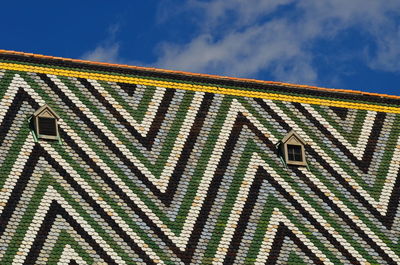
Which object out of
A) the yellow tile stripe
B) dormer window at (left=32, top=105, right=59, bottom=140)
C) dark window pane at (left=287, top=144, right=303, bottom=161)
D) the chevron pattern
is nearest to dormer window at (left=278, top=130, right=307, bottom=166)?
dark window pane at (left=287, top=144, right=303, bottom=161)

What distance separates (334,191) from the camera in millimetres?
29031

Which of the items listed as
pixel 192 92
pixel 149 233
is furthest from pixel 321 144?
pixel 149 233

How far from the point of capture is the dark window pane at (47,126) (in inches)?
1110

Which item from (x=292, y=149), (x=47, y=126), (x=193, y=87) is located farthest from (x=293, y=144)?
(x=47, y=126)

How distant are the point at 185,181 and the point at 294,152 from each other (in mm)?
2679

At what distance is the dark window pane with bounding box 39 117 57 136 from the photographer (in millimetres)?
28188

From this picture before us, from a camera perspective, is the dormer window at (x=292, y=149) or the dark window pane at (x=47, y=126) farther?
the dormer window at (x=292, y=149)

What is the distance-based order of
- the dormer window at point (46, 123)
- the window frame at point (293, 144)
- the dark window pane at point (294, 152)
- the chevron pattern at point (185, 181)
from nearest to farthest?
the chevron pattern at point (185, 181) → the dormer window at point (46, 123) → the window frame at point (293, 144) → the dark window pane at point (294, 152)

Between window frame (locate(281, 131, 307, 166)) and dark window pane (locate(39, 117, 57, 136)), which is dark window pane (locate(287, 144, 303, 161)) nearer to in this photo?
window frame (locate(281, 131, 307, 166))

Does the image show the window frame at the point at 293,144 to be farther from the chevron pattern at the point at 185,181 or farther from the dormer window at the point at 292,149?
the chevron pattern at the point at 185,181

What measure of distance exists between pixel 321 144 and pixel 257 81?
2.08 m

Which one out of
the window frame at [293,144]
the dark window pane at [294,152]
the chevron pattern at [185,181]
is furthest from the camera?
the dark window pane at [294,152]

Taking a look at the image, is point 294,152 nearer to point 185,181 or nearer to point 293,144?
point 293,144

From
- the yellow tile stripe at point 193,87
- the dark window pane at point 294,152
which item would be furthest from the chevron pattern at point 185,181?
the dark window pane at point 294,152
